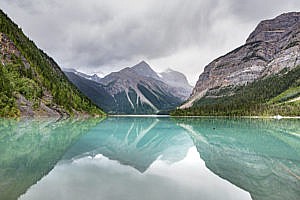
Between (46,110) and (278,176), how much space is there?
111 m

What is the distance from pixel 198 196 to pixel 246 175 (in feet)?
20.2

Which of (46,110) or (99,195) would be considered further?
(46,110)

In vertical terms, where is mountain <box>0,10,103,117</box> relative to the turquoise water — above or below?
above

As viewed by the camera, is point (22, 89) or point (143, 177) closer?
point (143, 177)

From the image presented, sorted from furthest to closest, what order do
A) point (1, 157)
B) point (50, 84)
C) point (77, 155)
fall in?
1. point (50, 84)
2. point (77, 155)
3. point (1, 157)

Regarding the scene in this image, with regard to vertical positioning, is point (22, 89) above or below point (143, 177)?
above

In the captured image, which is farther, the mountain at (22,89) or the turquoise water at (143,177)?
the mountain at (22,89)

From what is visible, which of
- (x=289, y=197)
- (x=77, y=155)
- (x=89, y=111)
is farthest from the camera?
(x=89, y=111)

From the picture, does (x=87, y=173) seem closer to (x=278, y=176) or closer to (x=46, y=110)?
(x=278, y=176)

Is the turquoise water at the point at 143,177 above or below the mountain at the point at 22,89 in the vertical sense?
below

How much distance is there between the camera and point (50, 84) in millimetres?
156125

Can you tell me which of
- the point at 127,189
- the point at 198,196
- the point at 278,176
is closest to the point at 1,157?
the point at 127,189

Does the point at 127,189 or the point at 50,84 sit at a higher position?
the point at 50,84

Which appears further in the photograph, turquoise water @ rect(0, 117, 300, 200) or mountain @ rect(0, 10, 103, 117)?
mountain @ rect(0, 10, 103, 117)
